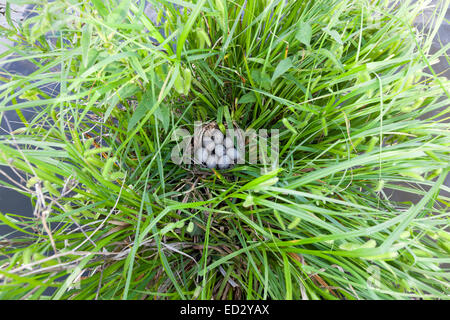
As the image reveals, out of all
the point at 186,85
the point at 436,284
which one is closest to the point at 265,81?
the point at 186,85

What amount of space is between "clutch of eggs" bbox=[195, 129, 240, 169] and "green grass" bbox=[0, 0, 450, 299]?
1.1 inches

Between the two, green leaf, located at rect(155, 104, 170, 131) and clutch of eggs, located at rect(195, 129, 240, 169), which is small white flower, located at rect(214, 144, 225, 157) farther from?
green leaf, located at rect(155, 104, 170, 131)

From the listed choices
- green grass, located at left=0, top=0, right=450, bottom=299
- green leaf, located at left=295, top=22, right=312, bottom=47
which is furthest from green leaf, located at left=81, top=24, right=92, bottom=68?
green leaf, located at left=295, top=22, right=312, bottom=47

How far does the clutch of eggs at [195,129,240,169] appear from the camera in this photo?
0.49m

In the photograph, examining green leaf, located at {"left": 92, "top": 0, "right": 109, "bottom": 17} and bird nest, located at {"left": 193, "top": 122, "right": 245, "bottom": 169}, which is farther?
bird nest, located at {"left": 193, "top": 122, "right": 245, "bottom": 169}

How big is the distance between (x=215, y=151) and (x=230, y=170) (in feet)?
0.16

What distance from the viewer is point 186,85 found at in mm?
332

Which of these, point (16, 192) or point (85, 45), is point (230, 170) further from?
point (16, 192)

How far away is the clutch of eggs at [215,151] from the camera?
49 cm

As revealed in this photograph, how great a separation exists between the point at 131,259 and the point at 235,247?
0.65ft

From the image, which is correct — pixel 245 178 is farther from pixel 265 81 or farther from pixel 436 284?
pixel 436 284

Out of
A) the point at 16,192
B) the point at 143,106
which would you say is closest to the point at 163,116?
the point at 143,106
